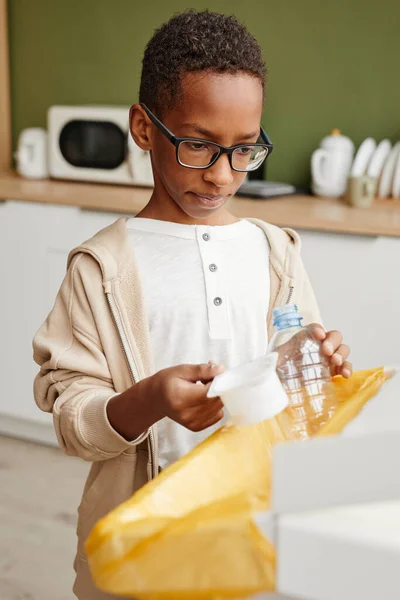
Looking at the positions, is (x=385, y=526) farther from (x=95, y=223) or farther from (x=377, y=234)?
(x=95, y=223)

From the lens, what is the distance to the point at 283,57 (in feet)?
8.62

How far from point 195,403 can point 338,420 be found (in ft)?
0.49

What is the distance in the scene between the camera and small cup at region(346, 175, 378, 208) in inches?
89.4

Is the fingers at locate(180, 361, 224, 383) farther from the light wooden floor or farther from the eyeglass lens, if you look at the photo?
the light wooden floor

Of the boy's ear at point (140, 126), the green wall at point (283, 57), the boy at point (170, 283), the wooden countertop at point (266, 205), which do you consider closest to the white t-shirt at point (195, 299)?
the boy at point (170, 283)

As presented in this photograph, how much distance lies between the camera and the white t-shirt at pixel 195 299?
40.8 inches

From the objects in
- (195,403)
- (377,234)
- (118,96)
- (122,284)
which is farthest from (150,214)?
(118,96)

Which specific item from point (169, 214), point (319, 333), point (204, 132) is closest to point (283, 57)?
point (169, 214)

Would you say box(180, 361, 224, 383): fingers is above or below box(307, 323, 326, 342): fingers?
above

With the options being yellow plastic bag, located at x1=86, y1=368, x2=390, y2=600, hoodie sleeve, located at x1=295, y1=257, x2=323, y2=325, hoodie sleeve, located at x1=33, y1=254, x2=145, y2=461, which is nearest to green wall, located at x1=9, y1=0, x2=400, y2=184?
hoodie sleeve, located at x1=295, y1=257, x2=323, y2=325

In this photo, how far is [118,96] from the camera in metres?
2.95

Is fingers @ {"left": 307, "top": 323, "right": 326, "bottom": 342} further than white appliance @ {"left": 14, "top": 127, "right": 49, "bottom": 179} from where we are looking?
No

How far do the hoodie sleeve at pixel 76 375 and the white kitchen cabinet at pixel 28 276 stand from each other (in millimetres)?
1389

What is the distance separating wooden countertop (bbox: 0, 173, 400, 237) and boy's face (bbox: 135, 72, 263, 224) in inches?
44.1
